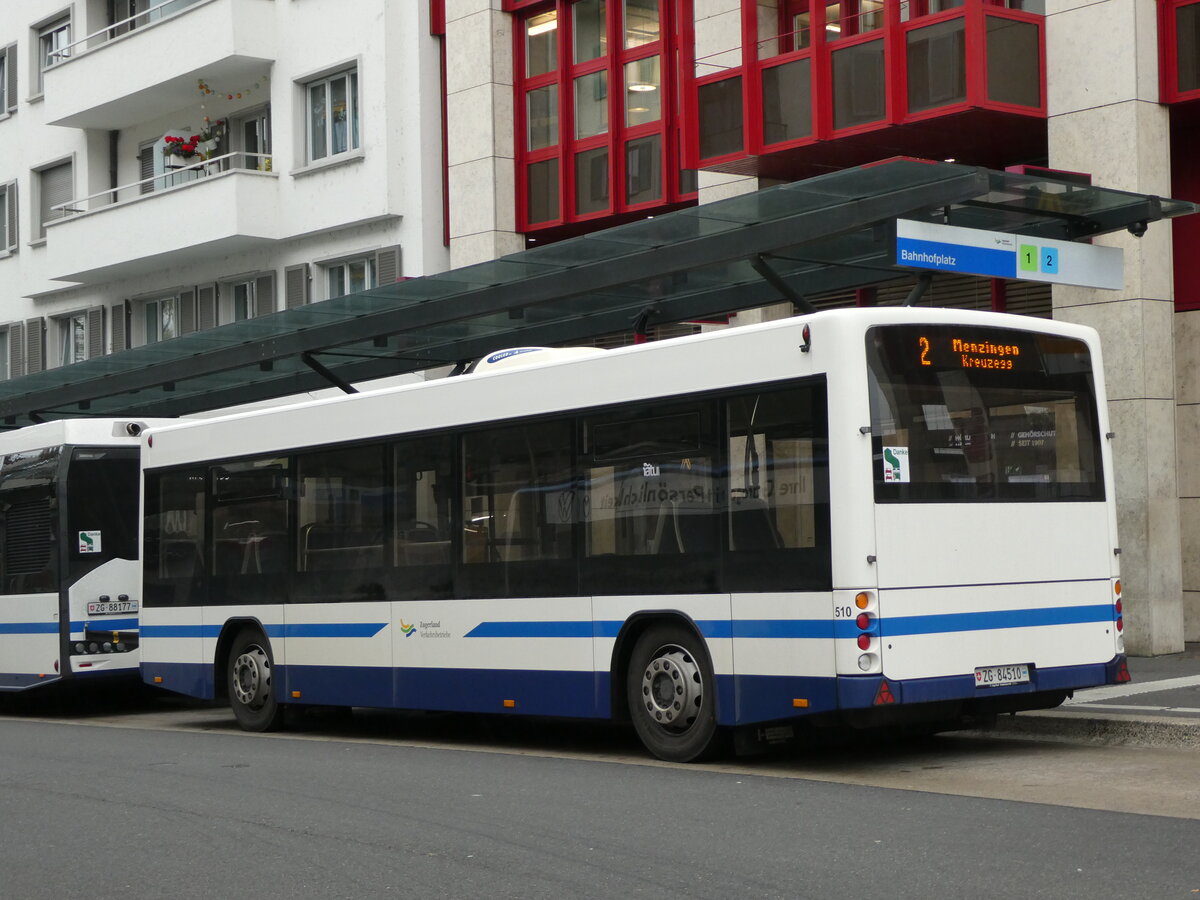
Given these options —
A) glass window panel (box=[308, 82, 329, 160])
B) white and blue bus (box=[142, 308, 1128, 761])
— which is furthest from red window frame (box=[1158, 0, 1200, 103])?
glass window panel (box=[308, 82, 329, 160])

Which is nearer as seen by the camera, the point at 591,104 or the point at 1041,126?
the point at 1041,126

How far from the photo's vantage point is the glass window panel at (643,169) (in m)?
25.3

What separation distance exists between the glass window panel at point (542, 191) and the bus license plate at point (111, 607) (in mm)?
10433

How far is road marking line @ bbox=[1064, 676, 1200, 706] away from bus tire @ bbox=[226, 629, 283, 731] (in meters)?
6.75

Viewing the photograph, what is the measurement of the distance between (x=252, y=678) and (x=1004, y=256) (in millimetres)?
7374

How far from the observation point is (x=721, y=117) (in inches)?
837

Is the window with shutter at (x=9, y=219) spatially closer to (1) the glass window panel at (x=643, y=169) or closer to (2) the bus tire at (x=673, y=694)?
(1) the glass window panel at (x=643, y=169)

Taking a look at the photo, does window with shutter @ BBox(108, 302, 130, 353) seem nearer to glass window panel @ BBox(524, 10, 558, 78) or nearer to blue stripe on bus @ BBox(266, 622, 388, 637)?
glass window panel @ BBox(524, 10, 558, 78)

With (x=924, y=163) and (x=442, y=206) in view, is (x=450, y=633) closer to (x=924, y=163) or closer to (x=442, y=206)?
(x=924, y=163)

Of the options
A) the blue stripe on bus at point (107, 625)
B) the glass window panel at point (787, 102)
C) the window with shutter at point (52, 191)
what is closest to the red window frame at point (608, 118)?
the glass window panel at point (787, 102)

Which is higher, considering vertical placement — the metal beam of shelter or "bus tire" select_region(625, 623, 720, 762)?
the metal beam of shelter

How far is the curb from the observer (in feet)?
36.8

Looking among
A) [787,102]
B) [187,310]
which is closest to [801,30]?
[787,102]

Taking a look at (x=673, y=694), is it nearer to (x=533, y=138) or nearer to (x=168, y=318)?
(x=533, y=138)
